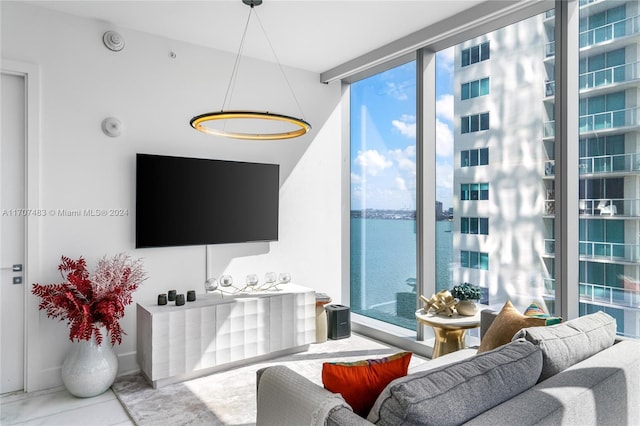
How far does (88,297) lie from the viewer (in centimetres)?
305

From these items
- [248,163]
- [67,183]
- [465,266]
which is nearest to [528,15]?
[465,266]

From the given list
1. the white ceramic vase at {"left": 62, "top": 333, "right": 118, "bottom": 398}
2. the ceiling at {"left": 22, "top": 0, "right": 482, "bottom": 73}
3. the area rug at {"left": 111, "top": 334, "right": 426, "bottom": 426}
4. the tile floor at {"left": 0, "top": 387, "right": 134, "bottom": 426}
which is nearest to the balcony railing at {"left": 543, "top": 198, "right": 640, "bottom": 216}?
the ceiling at {"left": 22, "top": 0, "right": 482, "bottom": 73}

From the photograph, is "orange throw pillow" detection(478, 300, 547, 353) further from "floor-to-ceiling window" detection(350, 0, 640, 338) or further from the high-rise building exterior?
the high-rise building exterior

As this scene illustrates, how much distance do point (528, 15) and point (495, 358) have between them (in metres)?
2.69

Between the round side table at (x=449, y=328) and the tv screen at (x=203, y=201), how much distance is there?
1.85 metres

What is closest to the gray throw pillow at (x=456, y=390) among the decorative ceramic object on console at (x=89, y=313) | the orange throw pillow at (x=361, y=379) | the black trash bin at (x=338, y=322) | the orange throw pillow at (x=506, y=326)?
the orange throw pillow at (x=361, y=379)

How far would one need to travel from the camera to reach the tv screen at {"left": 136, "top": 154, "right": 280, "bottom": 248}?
3537mm

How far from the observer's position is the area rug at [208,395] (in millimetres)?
2701

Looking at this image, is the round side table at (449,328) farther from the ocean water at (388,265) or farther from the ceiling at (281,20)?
the ceiling at (281,20)

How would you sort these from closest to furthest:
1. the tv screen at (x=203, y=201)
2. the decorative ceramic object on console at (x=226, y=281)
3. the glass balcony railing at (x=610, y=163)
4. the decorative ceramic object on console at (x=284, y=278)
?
1. the glass balcony railing at (x=610, y=163)
2. the tv screen at (x=203, y=201)
3. the decorative ceramic object on console at (x=226, y=281)
4. the decorative ceramic object on console at (x=284, y=278)

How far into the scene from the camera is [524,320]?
2.30m

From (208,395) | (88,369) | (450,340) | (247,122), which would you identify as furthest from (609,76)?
(88,369)

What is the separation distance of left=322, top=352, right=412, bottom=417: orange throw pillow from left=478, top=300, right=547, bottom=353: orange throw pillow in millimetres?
1000

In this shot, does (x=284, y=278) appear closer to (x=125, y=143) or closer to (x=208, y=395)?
(x=208, y=395)
